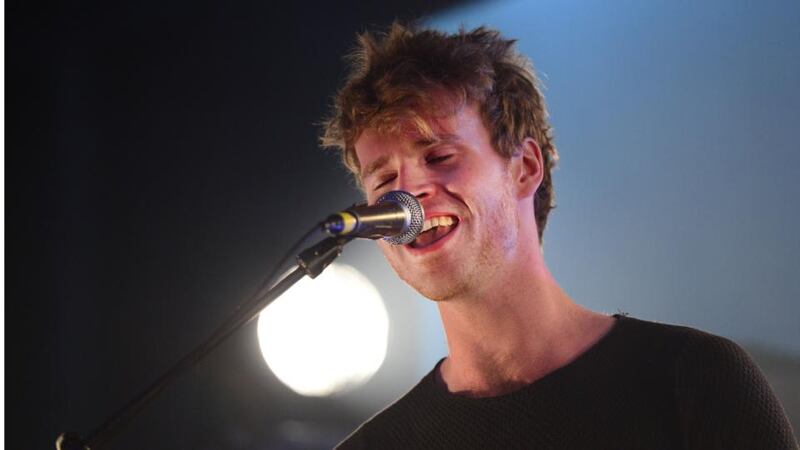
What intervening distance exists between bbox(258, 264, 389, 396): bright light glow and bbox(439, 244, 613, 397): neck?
46.9 inches

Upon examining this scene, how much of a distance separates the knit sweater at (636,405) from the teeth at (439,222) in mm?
391

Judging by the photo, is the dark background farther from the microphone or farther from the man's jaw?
the microphone

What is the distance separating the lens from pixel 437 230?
6.03 ft

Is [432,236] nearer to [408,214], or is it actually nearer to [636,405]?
[408,214]

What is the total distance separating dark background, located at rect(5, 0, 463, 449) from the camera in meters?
3.33

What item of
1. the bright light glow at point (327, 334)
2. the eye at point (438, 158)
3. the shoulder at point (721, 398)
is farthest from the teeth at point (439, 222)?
the bright light glow at point (327, 334)

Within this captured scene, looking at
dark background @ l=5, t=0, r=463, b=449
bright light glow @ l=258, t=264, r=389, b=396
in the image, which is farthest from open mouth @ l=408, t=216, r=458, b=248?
dark background @ l=5, t=0, r=463, b=449

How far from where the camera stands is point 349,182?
327 cm

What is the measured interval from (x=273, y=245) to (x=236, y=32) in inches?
35.2

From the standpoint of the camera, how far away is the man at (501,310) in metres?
1.64

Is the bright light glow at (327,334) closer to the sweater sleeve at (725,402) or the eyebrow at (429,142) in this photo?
the eyebrow at (429,142)

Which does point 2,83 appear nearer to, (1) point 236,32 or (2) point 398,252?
(1) point 236,32

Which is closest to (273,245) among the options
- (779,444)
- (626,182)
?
(626,182)

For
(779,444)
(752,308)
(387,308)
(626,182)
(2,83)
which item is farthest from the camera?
(2,83)
